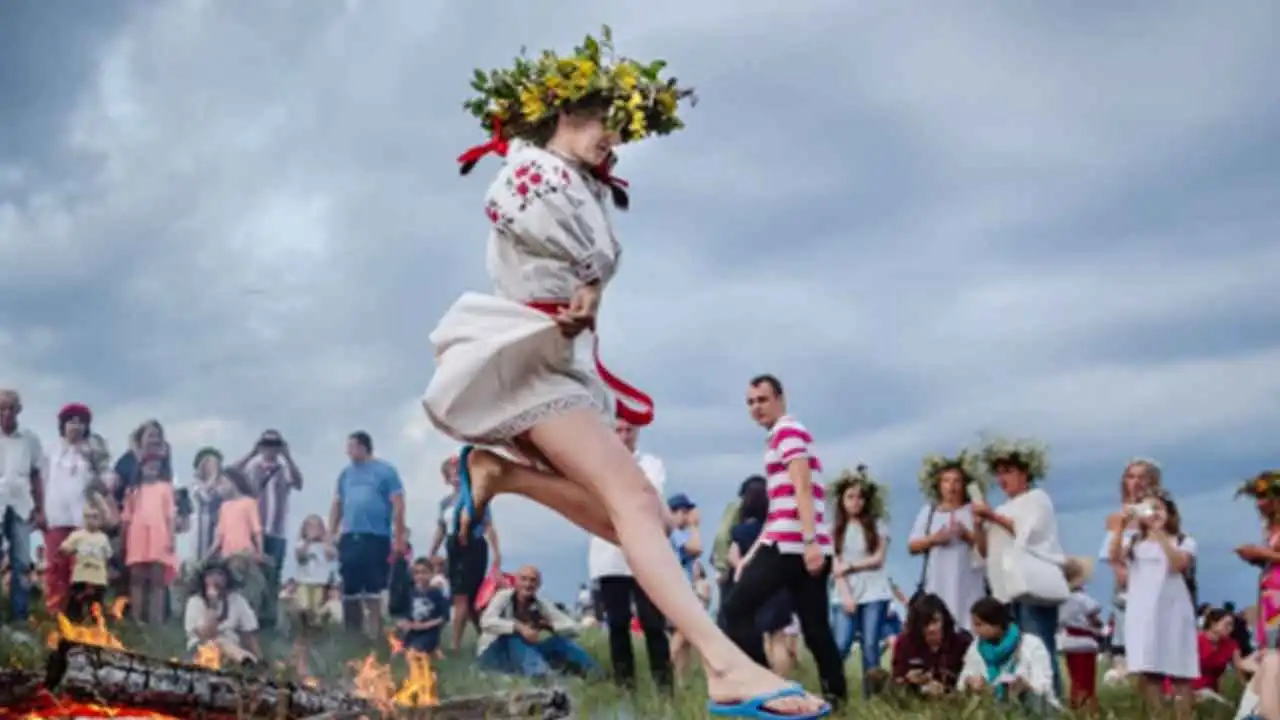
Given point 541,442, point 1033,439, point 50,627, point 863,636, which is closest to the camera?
point 541,442

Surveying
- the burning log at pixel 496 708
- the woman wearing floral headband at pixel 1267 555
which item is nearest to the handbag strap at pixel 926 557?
the woman wearing floral headband at pixel 1267 555

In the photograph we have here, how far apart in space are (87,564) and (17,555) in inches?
26.0

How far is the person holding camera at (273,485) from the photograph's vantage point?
12.4 meters

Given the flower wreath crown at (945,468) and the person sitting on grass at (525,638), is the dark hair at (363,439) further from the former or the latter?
the flower wreath crown at (945,468)

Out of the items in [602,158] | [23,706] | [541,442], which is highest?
[602,158]

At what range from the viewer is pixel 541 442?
5.00 meters

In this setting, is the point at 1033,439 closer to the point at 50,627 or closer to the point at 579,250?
the point at 579,250

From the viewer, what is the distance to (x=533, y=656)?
11180mm

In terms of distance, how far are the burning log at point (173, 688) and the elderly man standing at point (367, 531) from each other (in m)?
5.39

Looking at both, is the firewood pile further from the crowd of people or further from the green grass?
the green grass

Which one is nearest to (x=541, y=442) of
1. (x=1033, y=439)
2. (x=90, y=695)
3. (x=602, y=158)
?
(x=602, y=158)

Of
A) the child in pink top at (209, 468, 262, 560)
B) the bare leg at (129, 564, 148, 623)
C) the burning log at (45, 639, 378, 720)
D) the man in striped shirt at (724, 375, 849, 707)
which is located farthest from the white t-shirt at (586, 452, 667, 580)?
the bare leg at (129, 564, 148, 623)

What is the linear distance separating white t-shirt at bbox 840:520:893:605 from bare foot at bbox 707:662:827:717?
5207 mm

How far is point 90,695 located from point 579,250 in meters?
3.09
